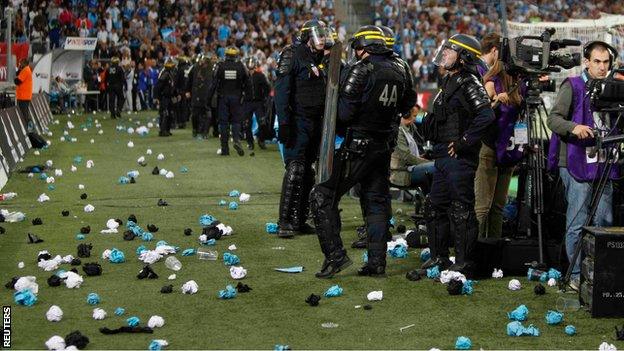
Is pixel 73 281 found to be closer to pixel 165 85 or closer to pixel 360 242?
pixel 360 242

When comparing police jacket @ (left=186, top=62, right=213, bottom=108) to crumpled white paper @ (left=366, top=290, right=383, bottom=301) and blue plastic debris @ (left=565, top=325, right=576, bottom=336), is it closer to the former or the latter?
crumpled white paper @ (left=366, top=290, right=383, bottom=301)

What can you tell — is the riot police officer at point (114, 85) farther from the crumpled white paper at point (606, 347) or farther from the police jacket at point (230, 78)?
the crumpled white paper at point (606, 347)

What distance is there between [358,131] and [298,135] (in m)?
2.55

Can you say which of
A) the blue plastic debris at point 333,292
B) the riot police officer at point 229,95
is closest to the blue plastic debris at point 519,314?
the blue plastic debris at point 333,292

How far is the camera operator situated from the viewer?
962cm

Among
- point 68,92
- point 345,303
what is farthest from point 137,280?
point 68,92

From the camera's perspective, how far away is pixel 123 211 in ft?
48.9

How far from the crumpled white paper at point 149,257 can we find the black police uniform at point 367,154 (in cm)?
171

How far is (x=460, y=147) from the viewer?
33.1 ft

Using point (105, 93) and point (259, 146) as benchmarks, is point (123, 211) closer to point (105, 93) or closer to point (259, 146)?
point (259, 146)

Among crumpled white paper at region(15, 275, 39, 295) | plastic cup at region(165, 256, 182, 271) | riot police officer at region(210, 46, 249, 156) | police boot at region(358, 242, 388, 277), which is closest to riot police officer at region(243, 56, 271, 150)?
riot police officer at region(210, 46, 249, 156)

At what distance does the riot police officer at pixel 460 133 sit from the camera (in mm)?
10094

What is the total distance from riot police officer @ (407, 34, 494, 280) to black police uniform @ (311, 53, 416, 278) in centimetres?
38

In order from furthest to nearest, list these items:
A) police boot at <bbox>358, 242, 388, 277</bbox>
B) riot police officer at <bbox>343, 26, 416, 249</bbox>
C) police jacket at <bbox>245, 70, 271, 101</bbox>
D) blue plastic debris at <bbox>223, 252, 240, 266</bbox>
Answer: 1. police jacket at <bbox>245, 70, 271, 101</bbox>
2. blue plastic debris at <bbox>223, 252, 240, 266</bbox>
3. riot police officer at <bbox>343, 26, 416, 249</bbox>
4. police boot at <bbox>358, 242, 388, 277</bbox>
